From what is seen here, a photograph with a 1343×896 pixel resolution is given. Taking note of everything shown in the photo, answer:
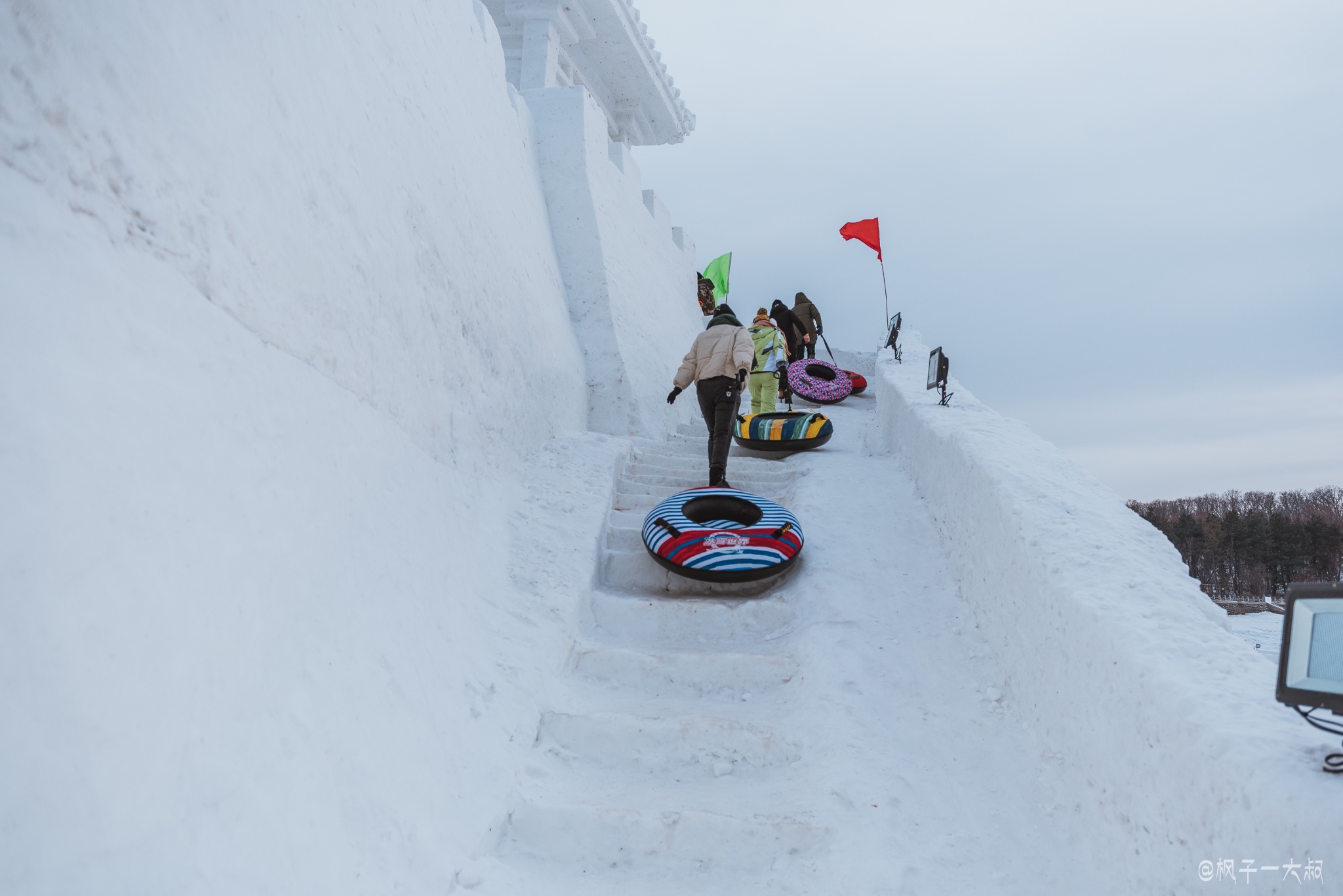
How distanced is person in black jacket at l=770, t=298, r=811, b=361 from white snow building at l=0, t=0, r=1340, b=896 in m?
7.87

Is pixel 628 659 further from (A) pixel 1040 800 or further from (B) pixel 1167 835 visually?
(B) pixel 1167 835

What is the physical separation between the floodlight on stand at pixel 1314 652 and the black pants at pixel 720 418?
4.46 metres

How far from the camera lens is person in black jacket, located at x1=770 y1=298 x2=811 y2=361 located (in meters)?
13.2

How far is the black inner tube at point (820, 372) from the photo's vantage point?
513 inches

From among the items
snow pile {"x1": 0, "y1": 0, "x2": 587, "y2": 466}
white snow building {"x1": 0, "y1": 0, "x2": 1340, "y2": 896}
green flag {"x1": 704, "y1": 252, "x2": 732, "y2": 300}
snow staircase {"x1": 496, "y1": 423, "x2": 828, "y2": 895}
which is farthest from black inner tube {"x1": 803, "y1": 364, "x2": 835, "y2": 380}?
snow staircase {"x1": 496, "y1": 423, "x2": 828, "y2": 895}

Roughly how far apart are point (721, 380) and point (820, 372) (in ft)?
23.5

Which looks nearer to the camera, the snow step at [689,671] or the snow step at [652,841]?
the snow step at [652,841]

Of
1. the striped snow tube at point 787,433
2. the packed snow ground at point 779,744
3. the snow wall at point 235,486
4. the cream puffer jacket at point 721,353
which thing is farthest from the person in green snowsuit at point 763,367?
the snow wall at point 235,486

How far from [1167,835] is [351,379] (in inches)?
138

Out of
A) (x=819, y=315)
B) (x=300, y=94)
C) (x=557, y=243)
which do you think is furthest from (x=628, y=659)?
(x=819, y=315)

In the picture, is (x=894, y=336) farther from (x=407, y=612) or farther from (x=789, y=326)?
(x=407, y=612)

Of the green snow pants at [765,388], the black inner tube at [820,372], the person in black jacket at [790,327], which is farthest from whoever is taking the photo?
the person in black jacket at [790,327]

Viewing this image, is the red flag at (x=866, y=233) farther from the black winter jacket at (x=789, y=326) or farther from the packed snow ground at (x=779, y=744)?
the packed snow ground at (x=779, y=744)

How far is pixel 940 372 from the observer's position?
631cm
